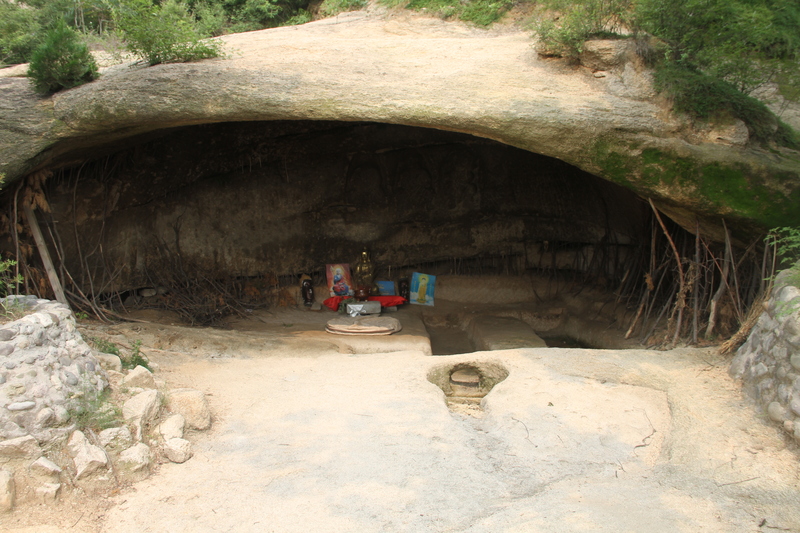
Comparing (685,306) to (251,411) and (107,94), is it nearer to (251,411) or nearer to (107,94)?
(251,411)

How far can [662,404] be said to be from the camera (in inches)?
158

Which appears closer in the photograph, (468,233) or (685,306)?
(685,306)

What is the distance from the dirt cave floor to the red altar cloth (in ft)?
12.1

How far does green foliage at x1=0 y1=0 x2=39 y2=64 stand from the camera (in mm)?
6672

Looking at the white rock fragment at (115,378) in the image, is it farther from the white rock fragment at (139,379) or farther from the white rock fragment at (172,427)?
the white rock fragment at (172,427)

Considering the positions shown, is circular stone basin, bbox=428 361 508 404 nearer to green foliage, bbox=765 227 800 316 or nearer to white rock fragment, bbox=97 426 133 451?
green foliage, bbox=765 227 800 316

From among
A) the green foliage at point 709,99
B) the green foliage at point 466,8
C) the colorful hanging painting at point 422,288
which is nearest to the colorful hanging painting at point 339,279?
the colorful hanging painting at point 422,288

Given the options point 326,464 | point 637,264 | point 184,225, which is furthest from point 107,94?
point 637,264

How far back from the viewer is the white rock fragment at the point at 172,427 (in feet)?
10.9

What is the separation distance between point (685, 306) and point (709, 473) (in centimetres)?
288

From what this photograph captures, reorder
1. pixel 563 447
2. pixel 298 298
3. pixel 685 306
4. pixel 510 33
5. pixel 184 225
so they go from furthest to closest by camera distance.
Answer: pixel 298 298 → pixel 184 225 → pixel 510 33 → pixel 685 306 → pixel 563 447

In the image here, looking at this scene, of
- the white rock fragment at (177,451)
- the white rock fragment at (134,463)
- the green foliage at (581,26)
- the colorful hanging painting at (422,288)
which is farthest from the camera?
the colorful hanging painting at (422,288)

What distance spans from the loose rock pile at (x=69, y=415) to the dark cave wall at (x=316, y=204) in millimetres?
3897

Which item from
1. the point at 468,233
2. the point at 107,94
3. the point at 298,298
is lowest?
the point at 298,298
